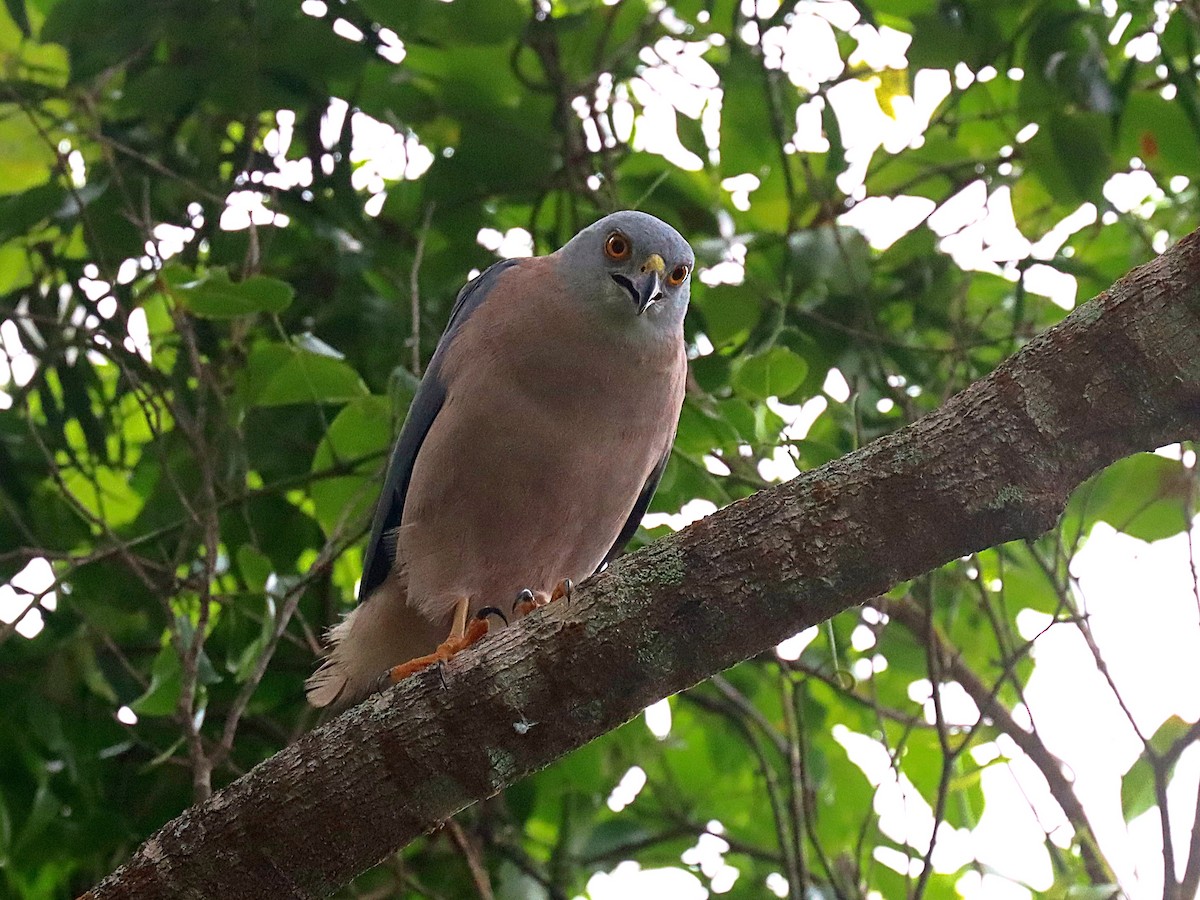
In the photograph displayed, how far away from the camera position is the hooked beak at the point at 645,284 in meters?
3.44

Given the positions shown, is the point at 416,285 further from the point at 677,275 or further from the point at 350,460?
the point at 677,275

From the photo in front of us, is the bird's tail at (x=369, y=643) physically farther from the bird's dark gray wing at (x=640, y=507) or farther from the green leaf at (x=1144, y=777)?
the green leaf at (x=1144, y=777)

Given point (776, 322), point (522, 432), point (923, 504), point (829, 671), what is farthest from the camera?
point (829, 671)

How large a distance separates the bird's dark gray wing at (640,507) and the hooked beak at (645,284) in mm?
385

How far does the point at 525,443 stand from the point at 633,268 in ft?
2.01

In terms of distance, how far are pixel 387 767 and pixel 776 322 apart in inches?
81.8

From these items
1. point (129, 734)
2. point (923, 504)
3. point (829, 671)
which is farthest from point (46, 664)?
point (923, 504)

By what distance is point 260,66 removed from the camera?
157 inches

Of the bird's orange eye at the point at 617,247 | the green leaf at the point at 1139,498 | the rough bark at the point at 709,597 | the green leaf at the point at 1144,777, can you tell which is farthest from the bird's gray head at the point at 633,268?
the green leaf at the point at 1144,777

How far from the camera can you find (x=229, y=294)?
321cm

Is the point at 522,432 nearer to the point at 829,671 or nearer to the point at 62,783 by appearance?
the point at 829,671

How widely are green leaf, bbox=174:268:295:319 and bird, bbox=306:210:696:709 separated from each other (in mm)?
499

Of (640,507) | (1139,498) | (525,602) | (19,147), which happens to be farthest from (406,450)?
(1139,498)

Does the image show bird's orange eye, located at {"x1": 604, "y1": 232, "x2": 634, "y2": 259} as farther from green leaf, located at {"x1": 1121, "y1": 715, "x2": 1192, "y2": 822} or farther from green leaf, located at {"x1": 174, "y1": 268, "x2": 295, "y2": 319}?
green leaf, located at {"x1": 1121, "y1": 715, "x2": 1192, "y2": 822}
